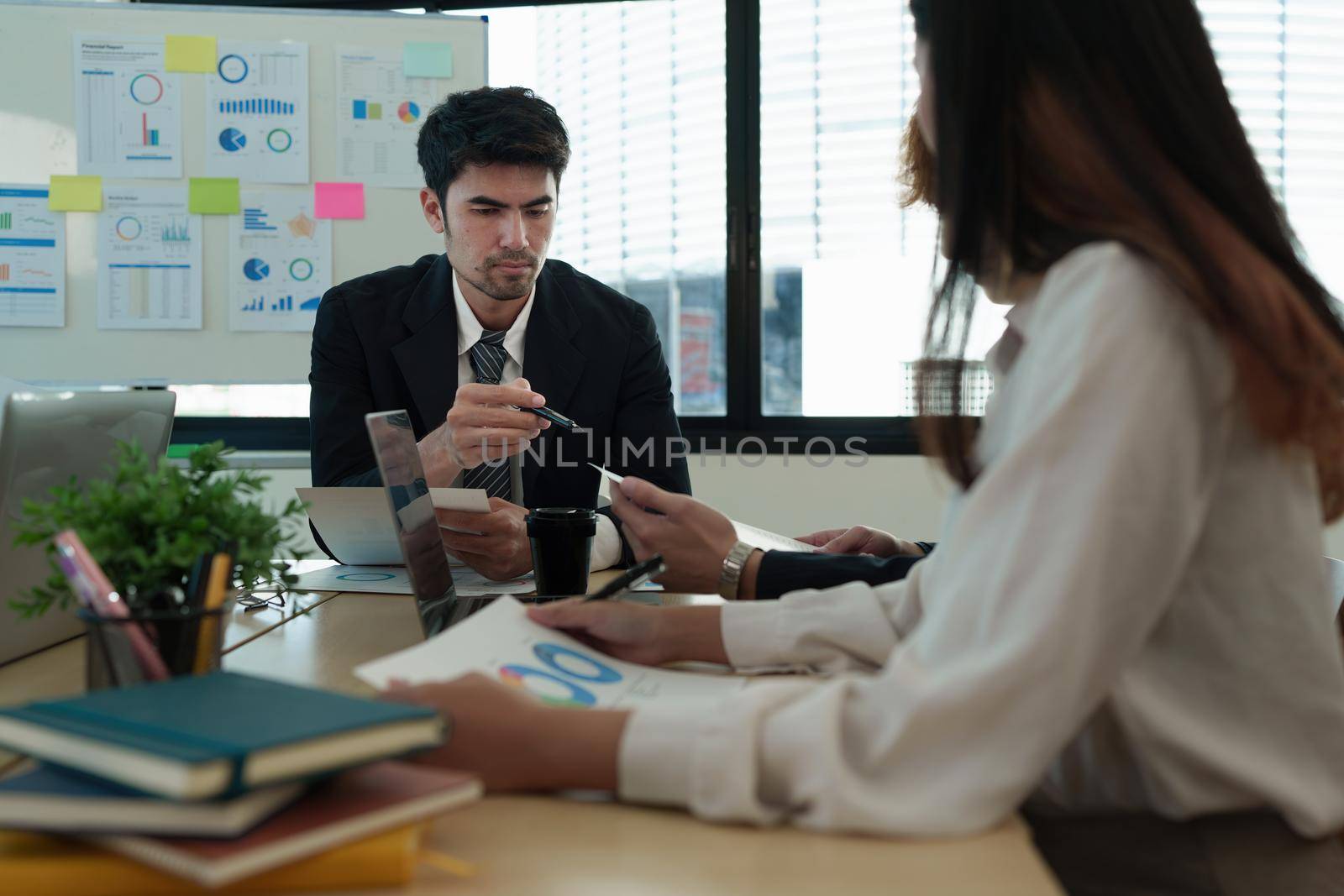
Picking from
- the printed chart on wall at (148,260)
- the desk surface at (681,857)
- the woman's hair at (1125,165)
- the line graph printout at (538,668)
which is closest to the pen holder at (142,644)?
the line graph printout at (538,668)

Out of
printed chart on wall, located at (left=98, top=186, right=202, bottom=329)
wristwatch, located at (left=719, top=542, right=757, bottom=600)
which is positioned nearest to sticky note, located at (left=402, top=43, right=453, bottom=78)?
printed chart on wall, located at (left=98, top=186, right=202, bottom=329)

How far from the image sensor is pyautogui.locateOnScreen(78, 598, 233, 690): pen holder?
73 centimetres

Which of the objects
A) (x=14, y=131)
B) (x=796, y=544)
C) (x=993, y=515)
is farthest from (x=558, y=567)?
(x=14, y=131)

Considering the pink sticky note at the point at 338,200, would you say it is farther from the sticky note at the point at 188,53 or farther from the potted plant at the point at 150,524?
the potted plant at the point at 150,524

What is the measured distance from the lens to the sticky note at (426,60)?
299 cm

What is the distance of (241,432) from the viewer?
344 cm

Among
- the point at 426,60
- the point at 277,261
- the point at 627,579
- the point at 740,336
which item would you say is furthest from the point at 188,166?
the point at 627,579

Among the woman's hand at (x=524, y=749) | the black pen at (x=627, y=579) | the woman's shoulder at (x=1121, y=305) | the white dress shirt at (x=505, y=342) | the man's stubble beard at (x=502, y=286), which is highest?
the man's stubble beard at (x=502, y=286)

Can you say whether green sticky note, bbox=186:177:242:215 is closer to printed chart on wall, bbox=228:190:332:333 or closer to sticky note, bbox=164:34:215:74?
printed chart on wall, bbox=228:190:332:333

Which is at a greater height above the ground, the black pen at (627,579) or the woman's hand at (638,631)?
the black pen at (627,579)

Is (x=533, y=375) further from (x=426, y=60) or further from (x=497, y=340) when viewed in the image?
(x=426, y=60)

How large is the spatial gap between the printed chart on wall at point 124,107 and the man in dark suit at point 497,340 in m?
1.10

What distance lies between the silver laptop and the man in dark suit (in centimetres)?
86

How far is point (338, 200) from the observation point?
9.95ft
